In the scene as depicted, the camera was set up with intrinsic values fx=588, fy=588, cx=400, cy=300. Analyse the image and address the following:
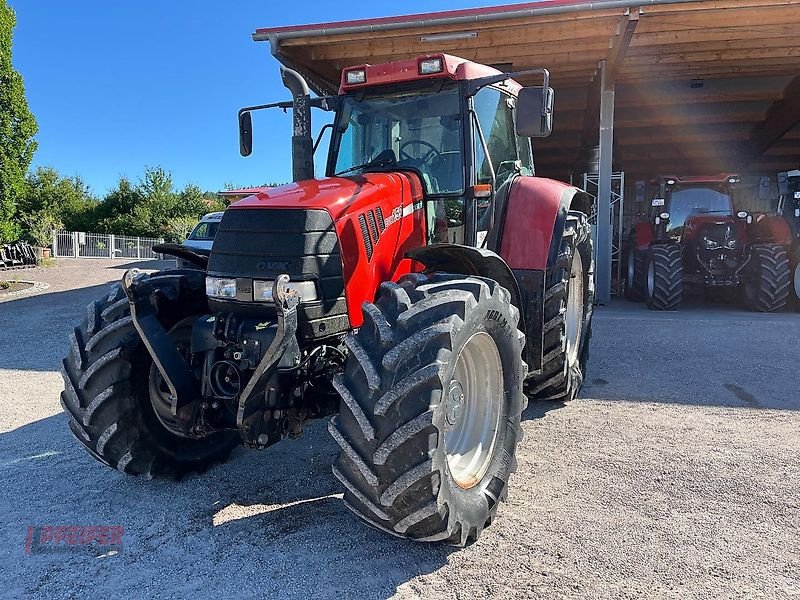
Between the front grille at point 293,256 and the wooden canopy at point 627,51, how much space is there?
24.7ft

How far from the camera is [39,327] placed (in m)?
8.90

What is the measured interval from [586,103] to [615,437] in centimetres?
1121

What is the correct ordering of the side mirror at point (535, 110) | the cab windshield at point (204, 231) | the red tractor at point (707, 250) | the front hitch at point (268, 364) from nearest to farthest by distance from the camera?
the front hitch at point (268, 364)
the side mirror at point (535, 110)
the red tractor at point (707, 250)
the cab windshield at point (204, 231)

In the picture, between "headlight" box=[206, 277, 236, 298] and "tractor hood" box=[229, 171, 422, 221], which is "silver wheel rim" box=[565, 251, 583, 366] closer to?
"tractor hood" box=[229, 171, 422, 221]

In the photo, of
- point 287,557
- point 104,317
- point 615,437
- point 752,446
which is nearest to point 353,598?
point 287,557

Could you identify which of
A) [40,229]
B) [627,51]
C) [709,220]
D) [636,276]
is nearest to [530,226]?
[709,220]

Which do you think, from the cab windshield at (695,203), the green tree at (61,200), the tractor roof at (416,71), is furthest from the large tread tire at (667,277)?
the green tree at (61,200)

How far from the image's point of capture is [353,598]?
7.41 feet

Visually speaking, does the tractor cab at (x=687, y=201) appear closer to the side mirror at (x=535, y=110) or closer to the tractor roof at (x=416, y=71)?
the side mirror at (x=535, y=110)

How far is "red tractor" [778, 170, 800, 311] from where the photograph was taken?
9.91 m

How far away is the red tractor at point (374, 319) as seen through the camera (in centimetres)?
229

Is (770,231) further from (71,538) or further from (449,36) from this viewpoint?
(71,538)

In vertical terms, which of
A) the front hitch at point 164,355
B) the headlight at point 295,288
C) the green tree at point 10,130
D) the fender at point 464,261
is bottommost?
the front hitch at point 164,355

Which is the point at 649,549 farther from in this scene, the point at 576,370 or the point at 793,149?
the point at 793,149
